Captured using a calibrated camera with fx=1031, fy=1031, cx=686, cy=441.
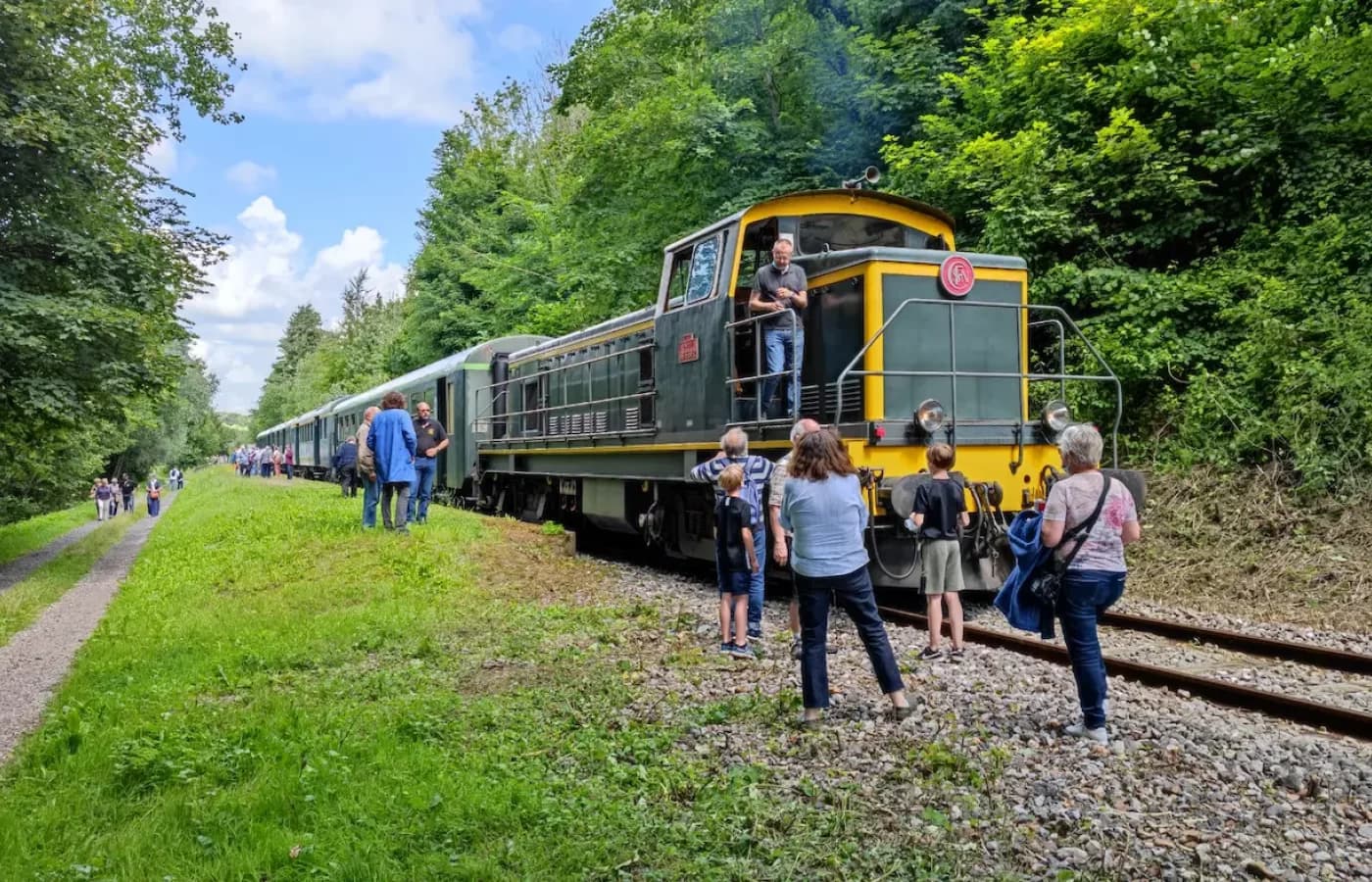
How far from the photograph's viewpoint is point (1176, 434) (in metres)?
12.9

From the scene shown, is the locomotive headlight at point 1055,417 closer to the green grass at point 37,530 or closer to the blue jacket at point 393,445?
the blue jacket at point 393,445

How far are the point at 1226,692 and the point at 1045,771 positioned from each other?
84.0 inches

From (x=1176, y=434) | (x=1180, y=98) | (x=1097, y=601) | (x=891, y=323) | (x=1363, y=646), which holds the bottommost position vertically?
(x=1363, y=646)

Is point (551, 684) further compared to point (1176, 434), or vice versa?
point (1176, 434)

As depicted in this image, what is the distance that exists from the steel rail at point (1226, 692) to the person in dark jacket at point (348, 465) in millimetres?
15301

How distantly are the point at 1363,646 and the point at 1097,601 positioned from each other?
156 inches

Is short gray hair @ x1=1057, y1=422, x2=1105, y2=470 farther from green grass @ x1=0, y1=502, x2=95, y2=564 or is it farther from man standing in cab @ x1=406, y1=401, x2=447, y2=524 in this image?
green grass @ x1=0, y1=502, x2=95, y2=564

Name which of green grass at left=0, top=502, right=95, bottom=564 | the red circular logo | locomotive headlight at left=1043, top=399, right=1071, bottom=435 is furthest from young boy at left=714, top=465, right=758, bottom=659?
green grass at left=0, top=502, right=95, bottom=564

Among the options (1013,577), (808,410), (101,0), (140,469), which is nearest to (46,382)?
(101,0)

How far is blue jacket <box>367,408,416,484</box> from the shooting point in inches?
501

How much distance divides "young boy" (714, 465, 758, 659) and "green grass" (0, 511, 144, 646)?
7.66 meters

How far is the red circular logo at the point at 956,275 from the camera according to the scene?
9.19 meters

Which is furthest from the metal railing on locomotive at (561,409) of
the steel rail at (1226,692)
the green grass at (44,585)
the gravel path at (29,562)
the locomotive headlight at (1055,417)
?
the gravel path at (29,562)

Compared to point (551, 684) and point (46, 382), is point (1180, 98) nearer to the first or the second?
point (551, 684)
